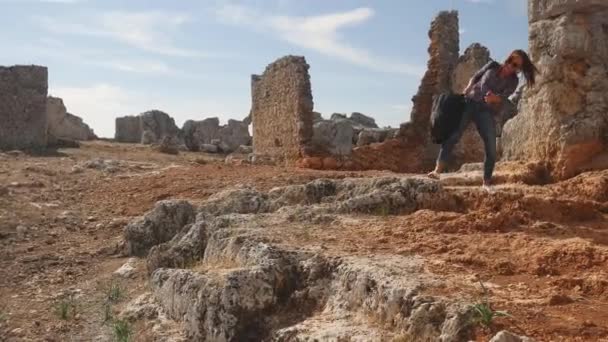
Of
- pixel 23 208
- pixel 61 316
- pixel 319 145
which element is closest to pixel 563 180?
pixel 61 316

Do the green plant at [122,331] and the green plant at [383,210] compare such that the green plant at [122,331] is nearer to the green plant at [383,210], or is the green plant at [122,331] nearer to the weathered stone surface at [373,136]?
the green plant at [383,210]

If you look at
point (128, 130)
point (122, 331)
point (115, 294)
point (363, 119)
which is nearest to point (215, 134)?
point (128, 130)

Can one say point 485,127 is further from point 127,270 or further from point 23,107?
point 23,107

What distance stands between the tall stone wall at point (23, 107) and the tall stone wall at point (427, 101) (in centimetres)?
850

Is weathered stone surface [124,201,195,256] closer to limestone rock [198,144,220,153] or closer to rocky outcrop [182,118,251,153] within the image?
limestone rock [198,144,220,153]

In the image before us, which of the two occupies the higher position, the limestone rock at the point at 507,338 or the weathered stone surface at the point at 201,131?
the weathered stone surface at the point at 201,131

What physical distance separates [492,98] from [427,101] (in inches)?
496

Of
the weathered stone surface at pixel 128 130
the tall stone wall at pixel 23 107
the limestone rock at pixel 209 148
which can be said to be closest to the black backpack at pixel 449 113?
the tall stone wall at pixel 23 107

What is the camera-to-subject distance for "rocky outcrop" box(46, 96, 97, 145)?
20750 mm

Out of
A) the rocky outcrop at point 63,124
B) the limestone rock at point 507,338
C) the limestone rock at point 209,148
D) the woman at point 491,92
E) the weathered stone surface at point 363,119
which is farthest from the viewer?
the weathered stone surface at point 363,119

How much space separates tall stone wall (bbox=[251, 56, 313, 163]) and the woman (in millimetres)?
9553

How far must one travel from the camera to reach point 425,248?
4.38 meters

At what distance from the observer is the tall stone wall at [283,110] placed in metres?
15.5

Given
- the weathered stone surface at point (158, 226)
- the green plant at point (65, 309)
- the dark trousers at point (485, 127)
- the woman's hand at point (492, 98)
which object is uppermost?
the woman's hand at point (492, 98)
